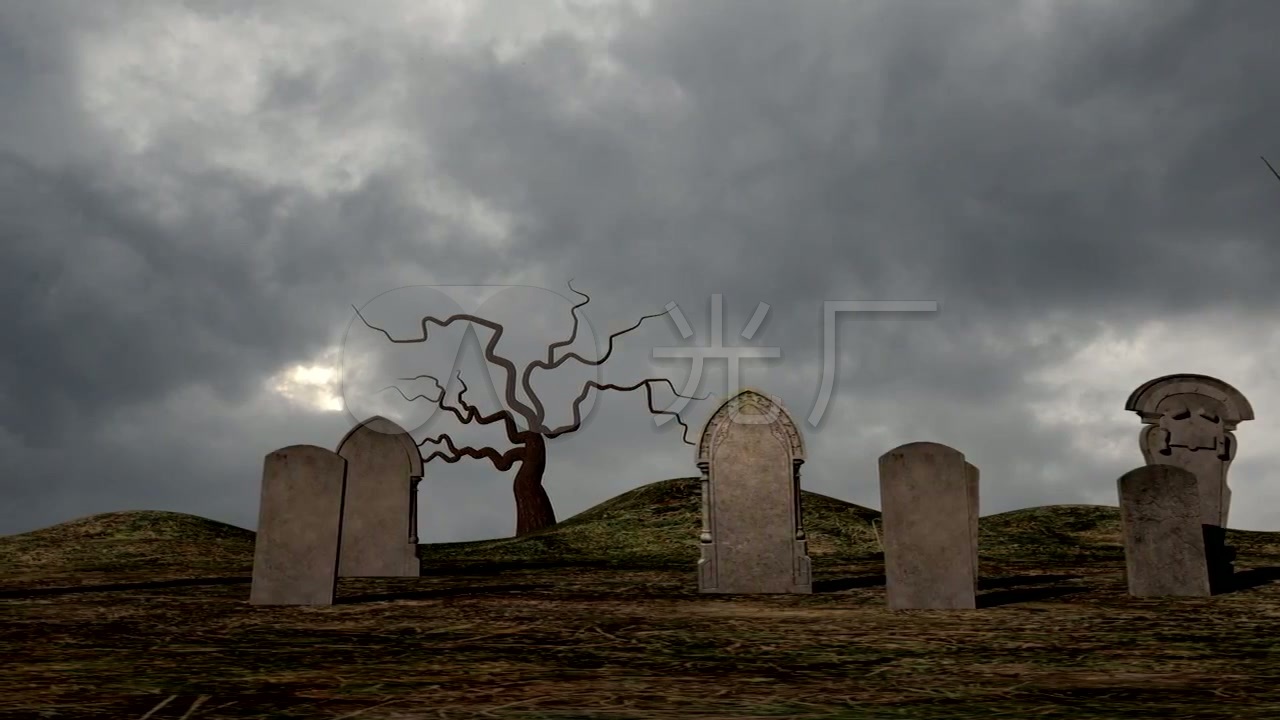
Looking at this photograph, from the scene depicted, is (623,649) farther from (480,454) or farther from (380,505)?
(480,454)

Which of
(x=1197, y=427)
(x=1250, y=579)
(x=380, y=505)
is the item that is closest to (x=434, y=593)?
(x=380, y=505)

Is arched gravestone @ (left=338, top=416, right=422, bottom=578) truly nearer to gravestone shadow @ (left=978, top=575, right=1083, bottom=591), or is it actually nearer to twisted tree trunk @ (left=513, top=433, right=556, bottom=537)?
gravestone shadow @ (left=978, top=575, right=1083, bottom=591)

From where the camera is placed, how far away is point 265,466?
13633 mm

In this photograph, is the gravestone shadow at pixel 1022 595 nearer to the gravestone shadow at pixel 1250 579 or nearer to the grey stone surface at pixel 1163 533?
the grey stone surface at pixel 1163 533

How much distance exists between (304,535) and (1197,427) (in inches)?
661

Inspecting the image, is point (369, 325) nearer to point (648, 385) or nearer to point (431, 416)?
point (431, 416)

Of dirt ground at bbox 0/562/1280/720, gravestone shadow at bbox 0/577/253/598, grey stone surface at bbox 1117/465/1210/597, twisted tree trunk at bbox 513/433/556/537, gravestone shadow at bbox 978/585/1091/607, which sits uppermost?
twisted tree trunk at bbox 513/433/556/537

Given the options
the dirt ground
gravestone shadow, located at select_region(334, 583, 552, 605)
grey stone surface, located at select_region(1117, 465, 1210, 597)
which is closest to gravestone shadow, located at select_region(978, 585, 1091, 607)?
the dirt ground

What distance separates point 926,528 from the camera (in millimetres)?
12781

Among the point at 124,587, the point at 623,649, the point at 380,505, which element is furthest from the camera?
the point at 380,505

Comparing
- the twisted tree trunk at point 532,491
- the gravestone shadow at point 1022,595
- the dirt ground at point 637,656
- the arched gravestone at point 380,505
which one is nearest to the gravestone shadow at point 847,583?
the dirt ground at point 637,656

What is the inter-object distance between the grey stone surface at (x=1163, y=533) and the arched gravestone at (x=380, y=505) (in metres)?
10.6

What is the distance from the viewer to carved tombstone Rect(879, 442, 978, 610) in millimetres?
12664

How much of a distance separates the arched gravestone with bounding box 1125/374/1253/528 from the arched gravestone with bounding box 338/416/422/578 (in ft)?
44.7
